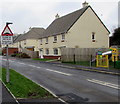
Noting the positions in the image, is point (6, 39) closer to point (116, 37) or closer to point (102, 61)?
point (102, 61)

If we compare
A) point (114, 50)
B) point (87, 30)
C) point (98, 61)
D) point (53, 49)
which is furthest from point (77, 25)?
point (98, 61)

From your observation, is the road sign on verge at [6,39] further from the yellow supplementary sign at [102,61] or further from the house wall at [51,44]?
the house wall at [51,44]

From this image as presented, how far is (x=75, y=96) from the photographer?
817cm

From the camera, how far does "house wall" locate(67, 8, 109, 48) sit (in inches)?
1336

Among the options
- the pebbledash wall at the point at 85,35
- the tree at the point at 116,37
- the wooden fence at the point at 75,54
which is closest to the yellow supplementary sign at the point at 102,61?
the wooden fence at the point at 75,54

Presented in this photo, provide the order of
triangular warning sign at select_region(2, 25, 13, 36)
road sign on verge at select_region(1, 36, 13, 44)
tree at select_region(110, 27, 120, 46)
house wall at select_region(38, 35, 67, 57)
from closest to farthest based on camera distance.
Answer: road sign on verge at select_region(1, 36, 13, 44)
triangular warning sign at select_region(2, 25, 13, 36)
house wall at select_region(38, 35, 67, 57)
tree at select_region(110, 27, 120, 46)

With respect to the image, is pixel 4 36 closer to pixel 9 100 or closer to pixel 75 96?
pixel 9 100

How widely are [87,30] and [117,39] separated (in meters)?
21.0

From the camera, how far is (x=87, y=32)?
35594 millimetres

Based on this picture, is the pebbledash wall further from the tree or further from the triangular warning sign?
the triangular warning sign

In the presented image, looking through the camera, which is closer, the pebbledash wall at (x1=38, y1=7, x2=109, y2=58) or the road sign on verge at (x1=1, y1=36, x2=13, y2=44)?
the road sign on verge at (x1=1, y1=36, x2=13, y2=44)

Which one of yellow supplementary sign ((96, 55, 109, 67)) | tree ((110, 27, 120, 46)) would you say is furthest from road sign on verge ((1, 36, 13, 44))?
tree ((110, 27, 120, 46))

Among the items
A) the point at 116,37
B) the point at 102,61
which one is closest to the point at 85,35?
the point at 102,61

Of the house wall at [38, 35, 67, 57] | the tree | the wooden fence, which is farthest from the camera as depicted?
the tree
